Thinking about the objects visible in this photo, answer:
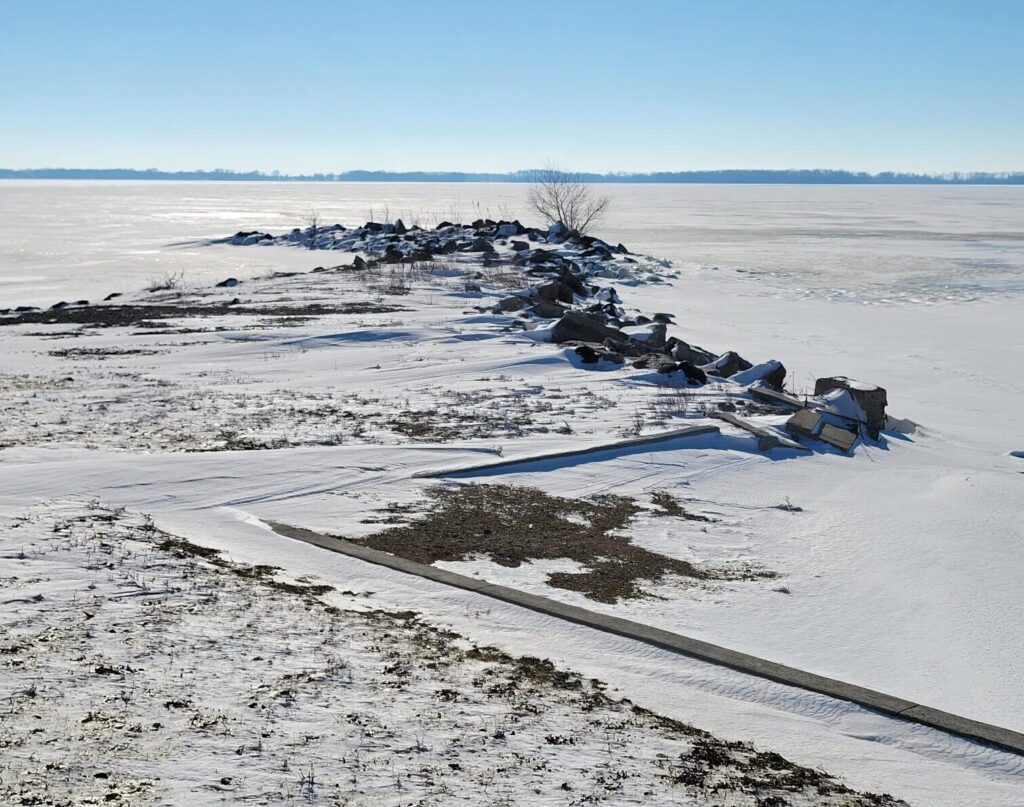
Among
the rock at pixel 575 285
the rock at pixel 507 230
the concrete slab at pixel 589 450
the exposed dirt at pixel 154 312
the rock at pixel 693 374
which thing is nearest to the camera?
the concrete slab at pixel 589 450

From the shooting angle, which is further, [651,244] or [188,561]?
[651,244]

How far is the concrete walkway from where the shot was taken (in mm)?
4574

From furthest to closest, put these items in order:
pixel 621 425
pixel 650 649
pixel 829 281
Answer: pixel 829 281
pixel 621 425
pixel 650 649

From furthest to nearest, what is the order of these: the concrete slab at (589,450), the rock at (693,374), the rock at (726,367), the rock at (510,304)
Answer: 1. the rock at (510,304)
2. the rock at (726,367)
3. the rock at (693,374)
4. the concrete slab at (589,450)

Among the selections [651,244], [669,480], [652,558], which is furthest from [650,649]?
[651,244]

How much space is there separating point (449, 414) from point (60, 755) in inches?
317

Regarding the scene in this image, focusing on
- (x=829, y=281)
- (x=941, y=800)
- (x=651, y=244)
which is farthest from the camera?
(x=651, y=244)

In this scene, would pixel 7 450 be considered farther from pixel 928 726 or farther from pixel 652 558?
pixel 928 726

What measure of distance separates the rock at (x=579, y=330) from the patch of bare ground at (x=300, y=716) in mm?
12003

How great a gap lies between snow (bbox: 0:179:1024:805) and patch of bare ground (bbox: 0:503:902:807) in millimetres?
163

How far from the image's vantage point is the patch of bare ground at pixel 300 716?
12.0 ft

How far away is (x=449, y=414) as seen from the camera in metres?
11.6

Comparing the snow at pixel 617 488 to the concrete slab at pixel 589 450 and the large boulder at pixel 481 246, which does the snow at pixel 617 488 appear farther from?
the large boulder at pixel 481 246

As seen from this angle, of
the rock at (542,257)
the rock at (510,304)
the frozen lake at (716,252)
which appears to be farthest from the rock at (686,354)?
the rock at (542,257)
